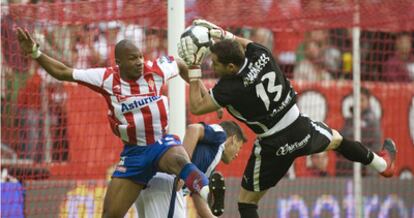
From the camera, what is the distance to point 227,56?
7965 mm

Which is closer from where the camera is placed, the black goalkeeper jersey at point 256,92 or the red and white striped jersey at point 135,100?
the black goalkeeper jersey at point 256,92

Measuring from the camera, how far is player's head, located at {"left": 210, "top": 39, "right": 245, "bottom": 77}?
7.96 meters

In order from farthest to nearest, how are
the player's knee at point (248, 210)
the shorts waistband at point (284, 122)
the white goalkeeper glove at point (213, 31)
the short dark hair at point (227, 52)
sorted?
the player's knee at point (248, 210), the shorts waistband at point (284, 122), the white goalkeeper glove at point (213, 31), the short dark hair at point (227, 52)

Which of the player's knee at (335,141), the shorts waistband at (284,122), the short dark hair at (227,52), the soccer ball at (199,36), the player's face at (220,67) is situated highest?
the soccer ball at (199,36)

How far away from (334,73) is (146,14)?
13.5 ft

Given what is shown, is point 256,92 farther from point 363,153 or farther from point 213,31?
point 363,153

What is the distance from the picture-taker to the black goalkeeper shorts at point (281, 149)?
27.3 ft

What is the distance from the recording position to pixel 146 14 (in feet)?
34.0

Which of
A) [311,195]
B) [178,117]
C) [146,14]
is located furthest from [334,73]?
[178,117]

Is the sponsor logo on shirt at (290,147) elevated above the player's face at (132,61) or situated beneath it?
situated beneath

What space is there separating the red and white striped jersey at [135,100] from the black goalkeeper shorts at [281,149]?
0.84m

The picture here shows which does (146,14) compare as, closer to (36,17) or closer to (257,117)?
(36,17)

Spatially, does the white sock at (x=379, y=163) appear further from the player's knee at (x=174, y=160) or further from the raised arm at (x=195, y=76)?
the player's knee at (x=174, y=160)

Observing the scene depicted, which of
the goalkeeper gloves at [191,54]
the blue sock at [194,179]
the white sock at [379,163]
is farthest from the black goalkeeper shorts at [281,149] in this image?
the goalkeeper gloves at [191,54]
